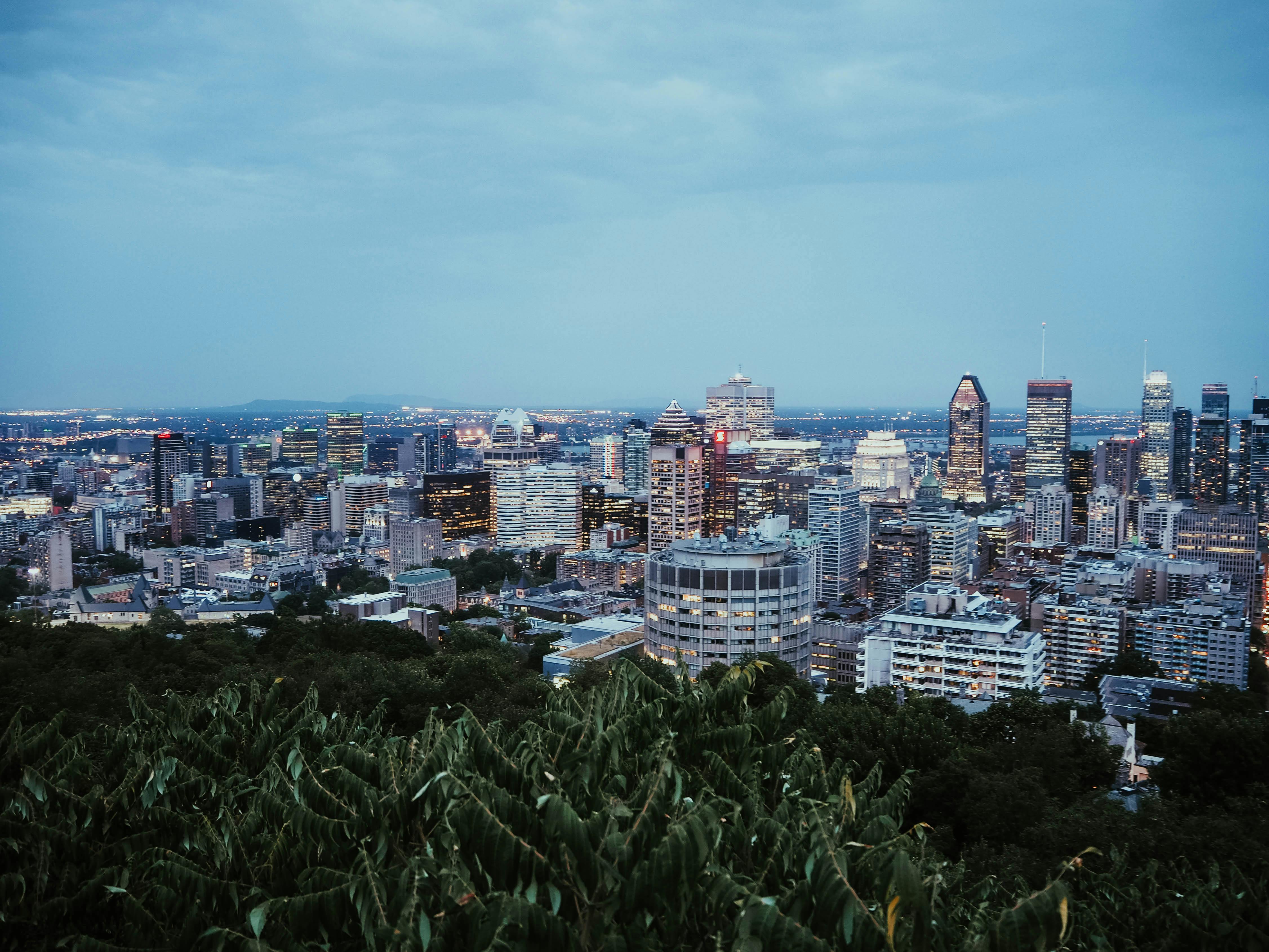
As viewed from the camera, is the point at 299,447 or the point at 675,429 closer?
the point at 675,429

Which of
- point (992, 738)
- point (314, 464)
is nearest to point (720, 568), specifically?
point (992, 738)

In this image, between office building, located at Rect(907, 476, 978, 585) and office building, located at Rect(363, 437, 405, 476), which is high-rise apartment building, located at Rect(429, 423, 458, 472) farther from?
office building, located at Rect(907, 476, 978, 585)

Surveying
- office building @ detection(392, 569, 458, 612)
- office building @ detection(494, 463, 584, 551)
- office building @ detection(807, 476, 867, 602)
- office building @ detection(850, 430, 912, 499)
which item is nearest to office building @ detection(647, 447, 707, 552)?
office building @ detection(807, 476, 867, 602)

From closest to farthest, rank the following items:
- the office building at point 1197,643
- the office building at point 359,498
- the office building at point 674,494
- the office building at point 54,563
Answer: the office building at point 1197,643, the office building at point 54,563, the office building at point 674,494, the office building at point 359,498

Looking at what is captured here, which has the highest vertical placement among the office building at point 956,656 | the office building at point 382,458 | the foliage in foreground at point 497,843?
the foliage in foreground at point 497,843

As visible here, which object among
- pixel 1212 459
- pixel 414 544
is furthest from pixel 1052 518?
pixel 414 544

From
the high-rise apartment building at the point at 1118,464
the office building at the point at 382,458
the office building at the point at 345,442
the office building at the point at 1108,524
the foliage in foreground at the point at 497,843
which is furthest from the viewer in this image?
the office building at the point at 382,458

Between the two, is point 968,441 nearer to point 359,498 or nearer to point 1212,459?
point 1212,459

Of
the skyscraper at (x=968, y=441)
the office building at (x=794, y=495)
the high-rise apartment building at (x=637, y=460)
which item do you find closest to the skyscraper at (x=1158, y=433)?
the skyscraper at (x=968, y=441)

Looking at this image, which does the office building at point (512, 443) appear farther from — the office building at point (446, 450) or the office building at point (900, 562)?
the office building at point (900, 562)
